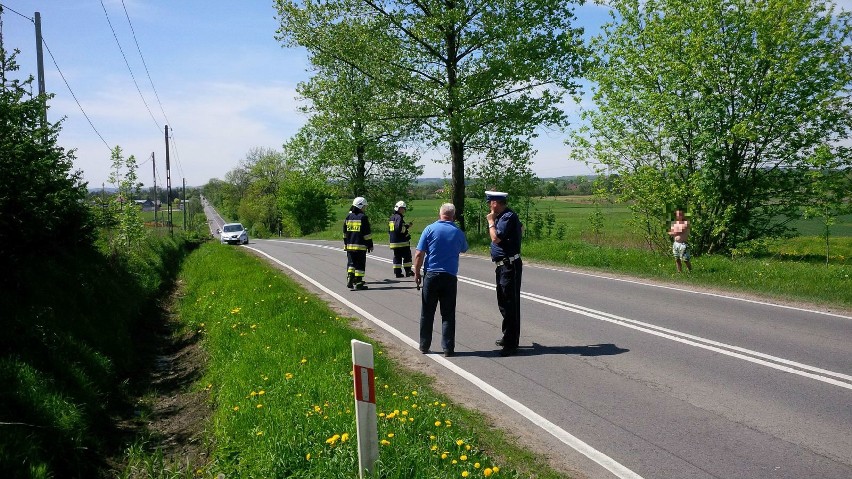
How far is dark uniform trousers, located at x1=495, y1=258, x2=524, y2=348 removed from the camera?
24.4 feet

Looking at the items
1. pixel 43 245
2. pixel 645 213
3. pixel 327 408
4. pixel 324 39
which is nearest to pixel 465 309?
pixel 327 408

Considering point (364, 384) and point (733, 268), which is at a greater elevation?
point (364, 384)

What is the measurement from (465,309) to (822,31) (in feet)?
43.6

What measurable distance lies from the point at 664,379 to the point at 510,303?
6.30ft

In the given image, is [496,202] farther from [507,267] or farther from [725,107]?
[725,107]

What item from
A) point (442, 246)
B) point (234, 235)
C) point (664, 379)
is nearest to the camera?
point (664, 379)

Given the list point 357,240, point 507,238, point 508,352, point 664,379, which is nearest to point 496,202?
point 507,238

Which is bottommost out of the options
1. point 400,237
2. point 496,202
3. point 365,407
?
point 365,407

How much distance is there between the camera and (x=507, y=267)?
7551 millimetres

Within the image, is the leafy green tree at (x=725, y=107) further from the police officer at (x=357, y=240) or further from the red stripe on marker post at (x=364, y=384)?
the red stripe on marker post at (x=364, y=384)

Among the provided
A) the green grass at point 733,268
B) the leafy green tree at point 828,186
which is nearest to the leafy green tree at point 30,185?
the green grass at point 733,268

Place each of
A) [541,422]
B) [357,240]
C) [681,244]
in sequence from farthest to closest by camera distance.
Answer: [681,244]
[357,240]
[541,422]

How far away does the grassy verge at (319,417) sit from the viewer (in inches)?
171

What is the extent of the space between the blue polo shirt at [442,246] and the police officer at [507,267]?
443 millimetres
